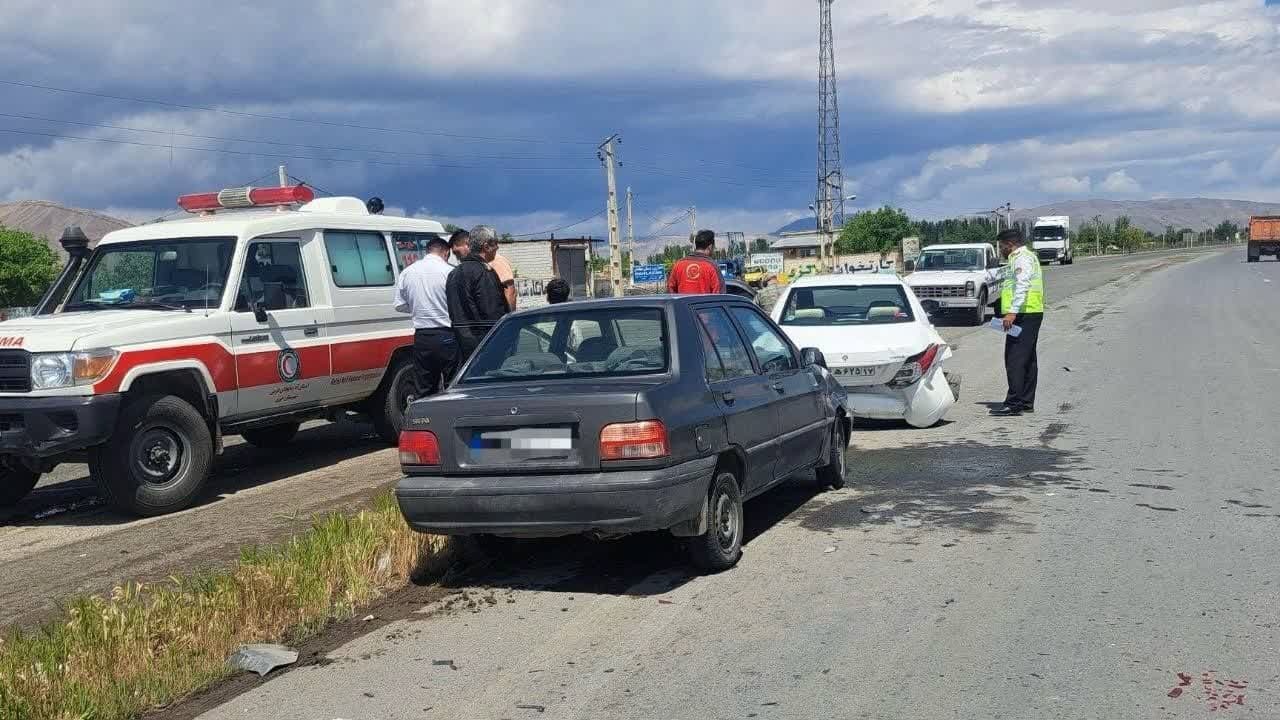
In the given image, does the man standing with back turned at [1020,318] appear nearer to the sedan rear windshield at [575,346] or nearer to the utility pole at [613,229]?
the sedan rear windshield at [575,346]

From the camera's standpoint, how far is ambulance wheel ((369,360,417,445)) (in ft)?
36.1

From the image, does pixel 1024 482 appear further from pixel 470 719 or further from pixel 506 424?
pixel 470 719

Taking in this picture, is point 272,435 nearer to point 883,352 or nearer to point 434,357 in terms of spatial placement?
point 434,357

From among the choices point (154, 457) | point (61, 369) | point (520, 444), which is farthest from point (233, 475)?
point (520, 444)

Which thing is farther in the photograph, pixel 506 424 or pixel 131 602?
pixel 506 424

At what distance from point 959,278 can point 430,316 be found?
58.8 ft

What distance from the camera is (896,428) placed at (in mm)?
11391

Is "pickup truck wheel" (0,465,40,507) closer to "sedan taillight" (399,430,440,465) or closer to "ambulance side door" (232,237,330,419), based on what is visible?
"ambulance side door" (232,237,330,419)

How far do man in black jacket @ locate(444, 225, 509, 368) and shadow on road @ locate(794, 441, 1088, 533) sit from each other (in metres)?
3.24

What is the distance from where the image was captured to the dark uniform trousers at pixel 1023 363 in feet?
39.7

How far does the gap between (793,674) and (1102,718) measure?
46.3 inches

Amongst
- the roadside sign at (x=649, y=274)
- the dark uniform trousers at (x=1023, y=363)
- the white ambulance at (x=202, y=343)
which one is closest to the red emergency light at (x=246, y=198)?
the white ambulance at (x=202, y=343)

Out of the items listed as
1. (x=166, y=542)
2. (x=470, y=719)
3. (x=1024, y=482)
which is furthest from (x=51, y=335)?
(x=1024, y=482)

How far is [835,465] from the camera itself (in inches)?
334
